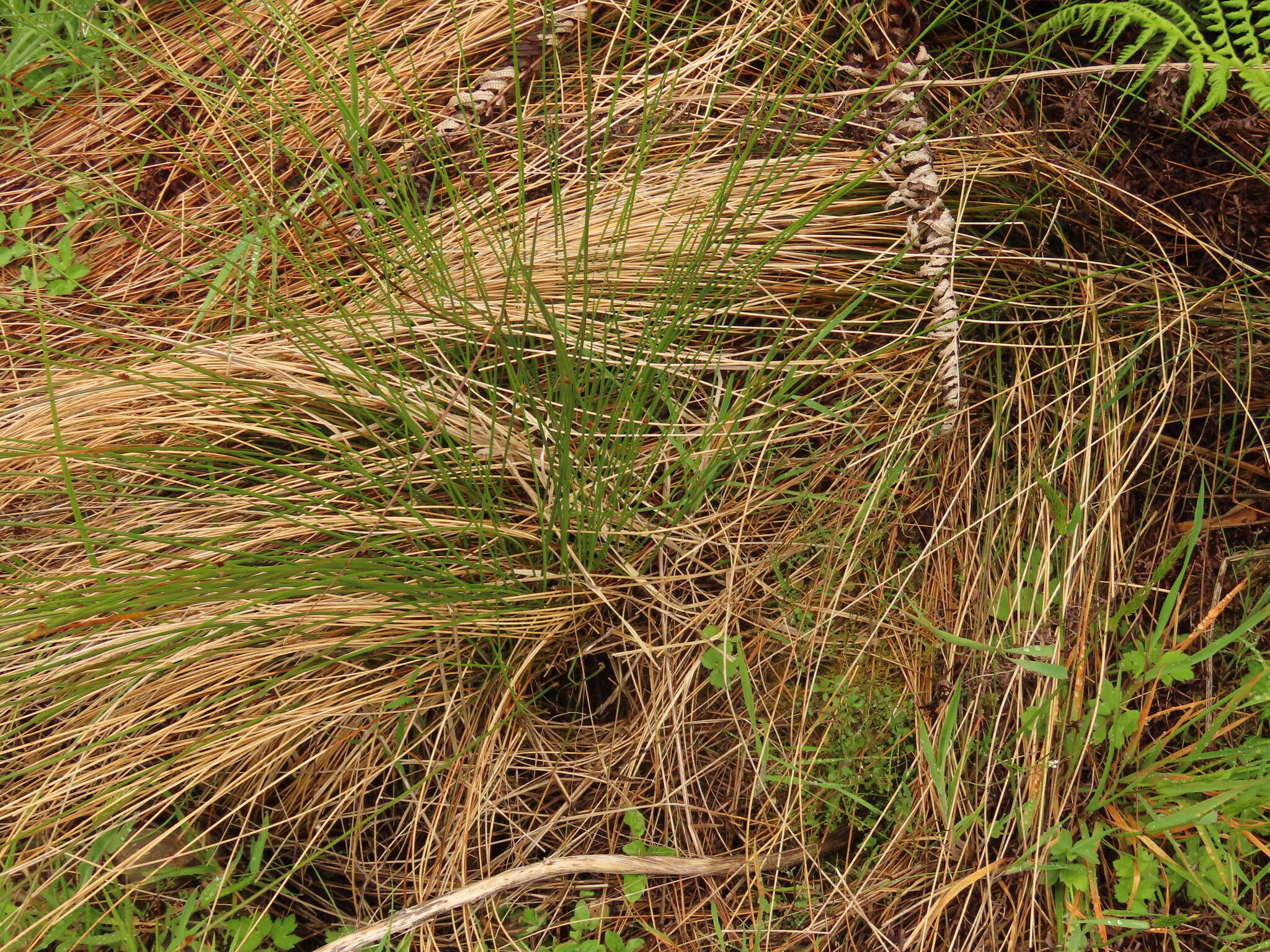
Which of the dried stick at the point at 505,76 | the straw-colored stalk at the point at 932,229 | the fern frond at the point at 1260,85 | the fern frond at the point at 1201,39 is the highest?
the dried stick at the point at 505,76

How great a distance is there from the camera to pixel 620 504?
1.58m

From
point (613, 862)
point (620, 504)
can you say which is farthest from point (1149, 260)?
point (613, 862)

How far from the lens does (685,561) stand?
63.7 inches

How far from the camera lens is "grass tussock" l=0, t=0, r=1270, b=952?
4.65 feet

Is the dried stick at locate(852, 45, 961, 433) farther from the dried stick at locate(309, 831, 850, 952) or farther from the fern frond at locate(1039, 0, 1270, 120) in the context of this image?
the dried stick at locate(309, 831, 850, 952)

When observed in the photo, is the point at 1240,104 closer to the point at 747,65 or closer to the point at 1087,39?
the point at 1087,39

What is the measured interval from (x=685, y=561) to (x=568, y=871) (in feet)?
1.83

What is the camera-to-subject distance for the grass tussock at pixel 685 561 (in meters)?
1.42

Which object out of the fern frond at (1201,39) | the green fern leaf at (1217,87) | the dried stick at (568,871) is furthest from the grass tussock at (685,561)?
the green fern leaf at (1217,87)

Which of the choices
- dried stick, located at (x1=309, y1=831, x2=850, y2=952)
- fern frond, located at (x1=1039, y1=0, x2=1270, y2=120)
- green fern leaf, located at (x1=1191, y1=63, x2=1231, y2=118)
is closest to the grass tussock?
dried stick, located at (x1=309, y1=831, x2=850, y2=952)

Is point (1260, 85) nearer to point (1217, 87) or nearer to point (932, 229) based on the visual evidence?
point (1217, 87)

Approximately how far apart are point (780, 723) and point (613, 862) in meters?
0.37

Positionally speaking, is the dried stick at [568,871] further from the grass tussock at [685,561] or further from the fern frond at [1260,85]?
the fern frond at [1260,85]

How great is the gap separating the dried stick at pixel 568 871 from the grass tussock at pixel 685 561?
0.12 ft
